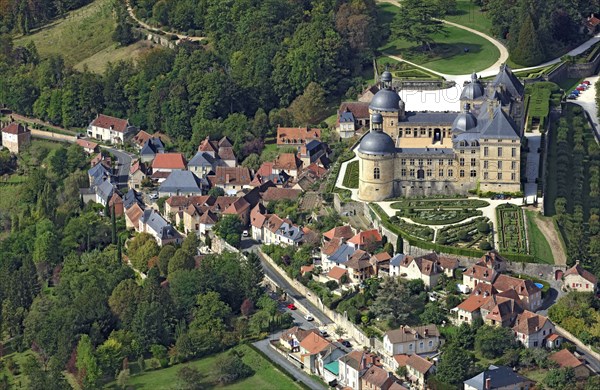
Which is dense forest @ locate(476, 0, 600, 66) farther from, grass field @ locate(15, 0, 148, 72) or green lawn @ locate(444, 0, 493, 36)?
grass field @ locate(15, 0, 148, 72)

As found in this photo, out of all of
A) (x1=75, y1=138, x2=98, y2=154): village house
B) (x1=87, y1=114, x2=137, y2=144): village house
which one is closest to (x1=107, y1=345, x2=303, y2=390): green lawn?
(x1=75, y1=138, x2=98, y2=154): village house

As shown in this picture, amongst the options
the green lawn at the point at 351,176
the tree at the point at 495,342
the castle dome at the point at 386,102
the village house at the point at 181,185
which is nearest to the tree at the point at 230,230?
the green lawn at the point at 351,176

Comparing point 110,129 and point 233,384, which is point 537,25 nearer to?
point 110,129

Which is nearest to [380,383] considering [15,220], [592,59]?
[15,220]

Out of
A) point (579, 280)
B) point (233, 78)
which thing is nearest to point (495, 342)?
point (579, 280)

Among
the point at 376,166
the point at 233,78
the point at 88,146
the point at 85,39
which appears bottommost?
the point at 85,39

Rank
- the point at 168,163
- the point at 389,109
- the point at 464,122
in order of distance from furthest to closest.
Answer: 1. the point at 168,163
2. the point at 389,109
3. the point at 464,122

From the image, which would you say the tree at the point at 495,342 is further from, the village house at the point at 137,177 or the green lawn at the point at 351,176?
the village house at the point at 137,177
